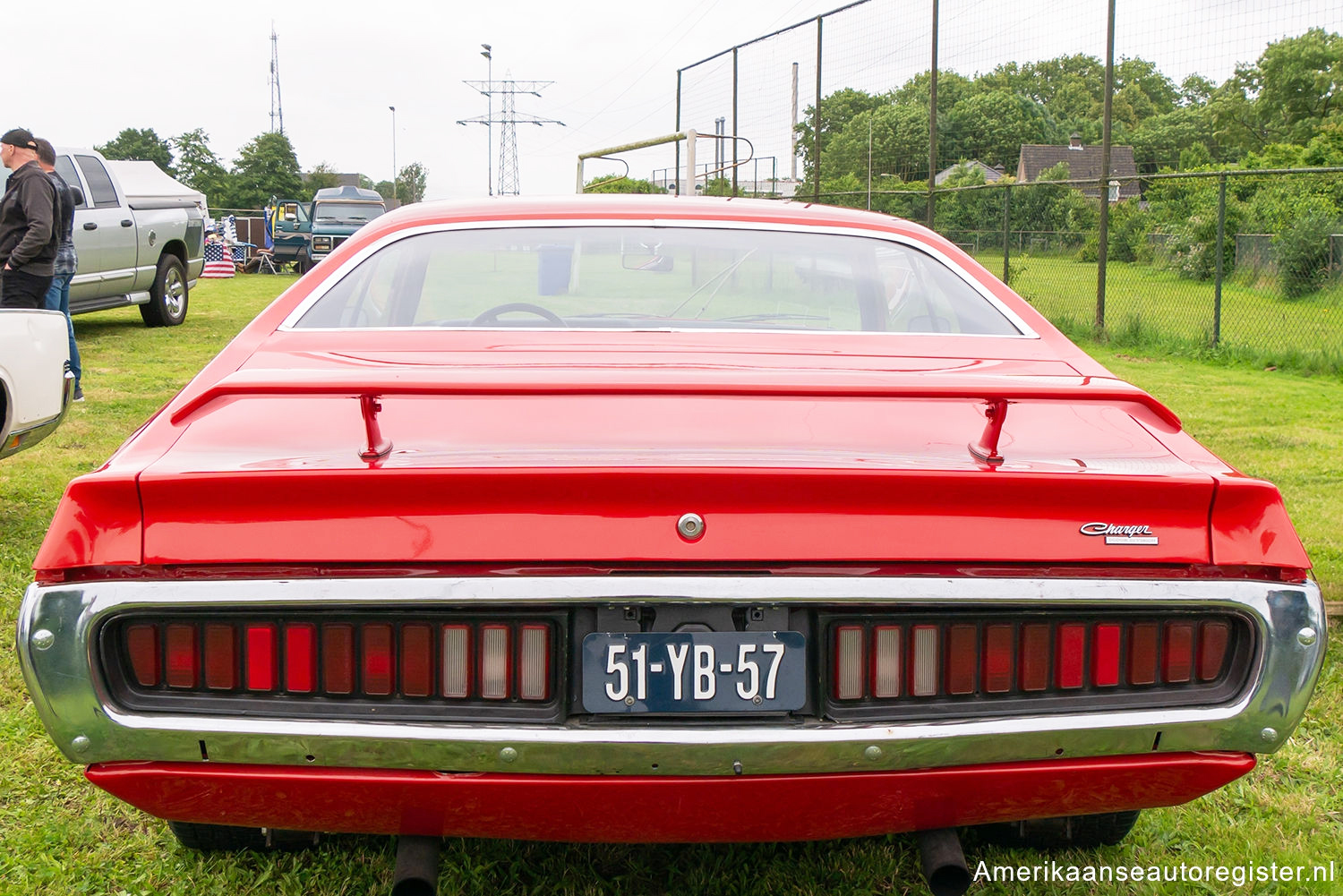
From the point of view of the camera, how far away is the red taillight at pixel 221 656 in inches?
69.0

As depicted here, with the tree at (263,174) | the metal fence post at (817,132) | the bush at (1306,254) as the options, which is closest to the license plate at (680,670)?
the bush at (1306,254)

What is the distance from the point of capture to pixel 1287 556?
1.81 metres

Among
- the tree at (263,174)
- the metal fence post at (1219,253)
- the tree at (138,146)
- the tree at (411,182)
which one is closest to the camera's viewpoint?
the metal fence post at (1219,253)

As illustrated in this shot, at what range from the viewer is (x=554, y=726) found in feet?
5.70

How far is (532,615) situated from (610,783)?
0.89 ft

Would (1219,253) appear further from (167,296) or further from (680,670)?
(167,296)

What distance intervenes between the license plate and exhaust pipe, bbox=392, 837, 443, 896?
38 cm

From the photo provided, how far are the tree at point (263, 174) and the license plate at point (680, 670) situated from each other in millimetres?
59882

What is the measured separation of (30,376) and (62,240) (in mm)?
3865

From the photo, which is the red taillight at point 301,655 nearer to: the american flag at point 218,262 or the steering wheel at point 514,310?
the steering wheel at point 514,310

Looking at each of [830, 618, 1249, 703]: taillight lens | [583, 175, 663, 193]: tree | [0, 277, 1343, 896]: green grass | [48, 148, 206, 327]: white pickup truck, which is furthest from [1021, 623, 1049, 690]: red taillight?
[583, 175, 663, 193]: tree

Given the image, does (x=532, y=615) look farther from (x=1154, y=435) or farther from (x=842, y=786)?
(x=1154, y=435)

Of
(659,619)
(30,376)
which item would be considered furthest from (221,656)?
(30,376)

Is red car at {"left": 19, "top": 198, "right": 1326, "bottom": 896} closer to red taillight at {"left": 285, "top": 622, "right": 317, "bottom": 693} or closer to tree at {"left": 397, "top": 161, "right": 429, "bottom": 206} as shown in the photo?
red taillight at {"left": 285, "top": 622, "right": 317, "bottom": 693}
